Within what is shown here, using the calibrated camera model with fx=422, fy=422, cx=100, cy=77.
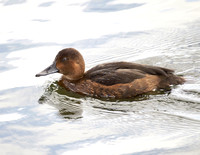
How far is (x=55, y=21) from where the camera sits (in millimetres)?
11852

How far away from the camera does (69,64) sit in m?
8.38

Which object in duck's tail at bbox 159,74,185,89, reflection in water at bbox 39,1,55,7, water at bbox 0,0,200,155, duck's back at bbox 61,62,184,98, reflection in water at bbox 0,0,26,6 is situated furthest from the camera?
reflection in water at bbox 0,0,26,6

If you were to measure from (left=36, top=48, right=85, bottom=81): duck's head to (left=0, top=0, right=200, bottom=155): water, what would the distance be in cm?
40

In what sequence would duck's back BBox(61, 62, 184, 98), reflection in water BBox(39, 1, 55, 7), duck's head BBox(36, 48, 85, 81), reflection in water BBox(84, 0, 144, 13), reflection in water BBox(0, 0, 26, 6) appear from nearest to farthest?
1. duck's back BBox(61, 62, 184, 98)
2. duck's head BBox(36, 48, 85, 81)
3. reflection in water BBox(84, 0, 144, 13)
4. reflection in water BBox(39, 1, 55, 7)
5. reflection in water BBox(0, 0, 26, 6)

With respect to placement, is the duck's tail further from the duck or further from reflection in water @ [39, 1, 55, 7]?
reflection in water @ [39, 1, 55, 7]

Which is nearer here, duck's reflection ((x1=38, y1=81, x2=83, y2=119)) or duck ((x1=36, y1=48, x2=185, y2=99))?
duck's reflection ((x1=38, y1=81, x2=83, y2=119))

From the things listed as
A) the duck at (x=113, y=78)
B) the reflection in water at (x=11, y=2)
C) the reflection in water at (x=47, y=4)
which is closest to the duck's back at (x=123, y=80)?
the duck at (x=113, y=78)

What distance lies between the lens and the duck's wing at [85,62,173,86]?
7.90m

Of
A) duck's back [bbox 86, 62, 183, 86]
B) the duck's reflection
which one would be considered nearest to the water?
the duck's reflection

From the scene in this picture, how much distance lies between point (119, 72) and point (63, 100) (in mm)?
1182

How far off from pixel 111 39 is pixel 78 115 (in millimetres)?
3820

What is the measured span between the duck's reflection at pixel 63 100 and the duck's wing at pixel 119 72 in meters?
0.53

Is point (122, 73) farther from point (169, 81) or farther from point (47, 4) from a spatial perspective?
point (47, 4)

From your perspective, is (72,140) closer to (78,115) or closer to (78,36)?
(78,115)
